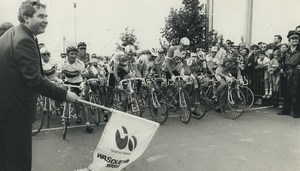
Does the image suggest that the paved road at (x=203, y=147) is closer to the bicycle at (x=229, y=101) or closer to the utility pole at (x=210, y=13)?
the bicycle at (x=229, y=101)

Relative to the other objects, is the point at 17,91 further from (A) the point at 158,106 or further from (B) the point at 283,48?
(B) the point at 283,48

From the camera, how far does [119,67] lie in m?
10.1

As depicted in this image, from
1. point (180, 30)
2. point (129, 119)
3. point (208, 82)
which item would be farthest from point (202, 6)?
point (129, 119)

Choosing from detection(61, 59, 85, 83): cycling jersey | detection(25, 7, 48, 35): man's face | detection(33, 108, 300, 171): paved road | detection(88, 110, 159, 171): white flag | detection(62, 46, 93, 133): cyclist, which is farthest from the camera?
detection(61, 59, 85, 83): cycling jersey

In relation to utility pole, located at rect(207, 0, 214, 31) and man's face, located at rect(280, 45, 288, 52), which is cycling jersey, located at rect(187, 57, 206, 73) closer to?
man's face, located at rect(280, 45, 288, 52)

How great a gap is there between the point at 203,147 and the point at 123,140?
3441mm

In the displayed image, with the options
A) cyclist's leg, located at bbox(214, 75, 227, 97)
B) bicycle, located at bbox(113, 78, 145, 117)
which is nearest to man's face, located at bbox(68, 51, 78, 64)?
bicycle, located at bbox(113, 78, 145, 117)

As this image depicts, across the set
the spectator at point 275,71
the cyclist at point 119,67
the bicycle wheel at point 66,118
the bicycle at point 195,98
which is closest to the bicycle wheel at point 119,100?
the cyclist at point 119,67

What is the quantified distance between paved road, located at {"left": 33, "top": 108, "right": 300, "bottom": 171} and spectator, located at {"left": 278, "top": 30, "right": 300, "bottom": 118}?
782 mm

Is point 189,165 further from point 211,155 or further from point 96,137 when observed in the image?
point 96,137

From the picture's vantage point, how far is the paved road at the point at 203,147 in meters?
6.08

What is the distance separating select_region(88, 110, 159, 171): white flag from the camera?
4090 mm

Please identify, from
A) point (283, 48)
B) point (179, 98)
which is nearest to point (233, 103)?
point (179, 98)

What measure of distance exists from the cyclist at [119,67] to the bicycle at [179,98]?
1.06 meters
